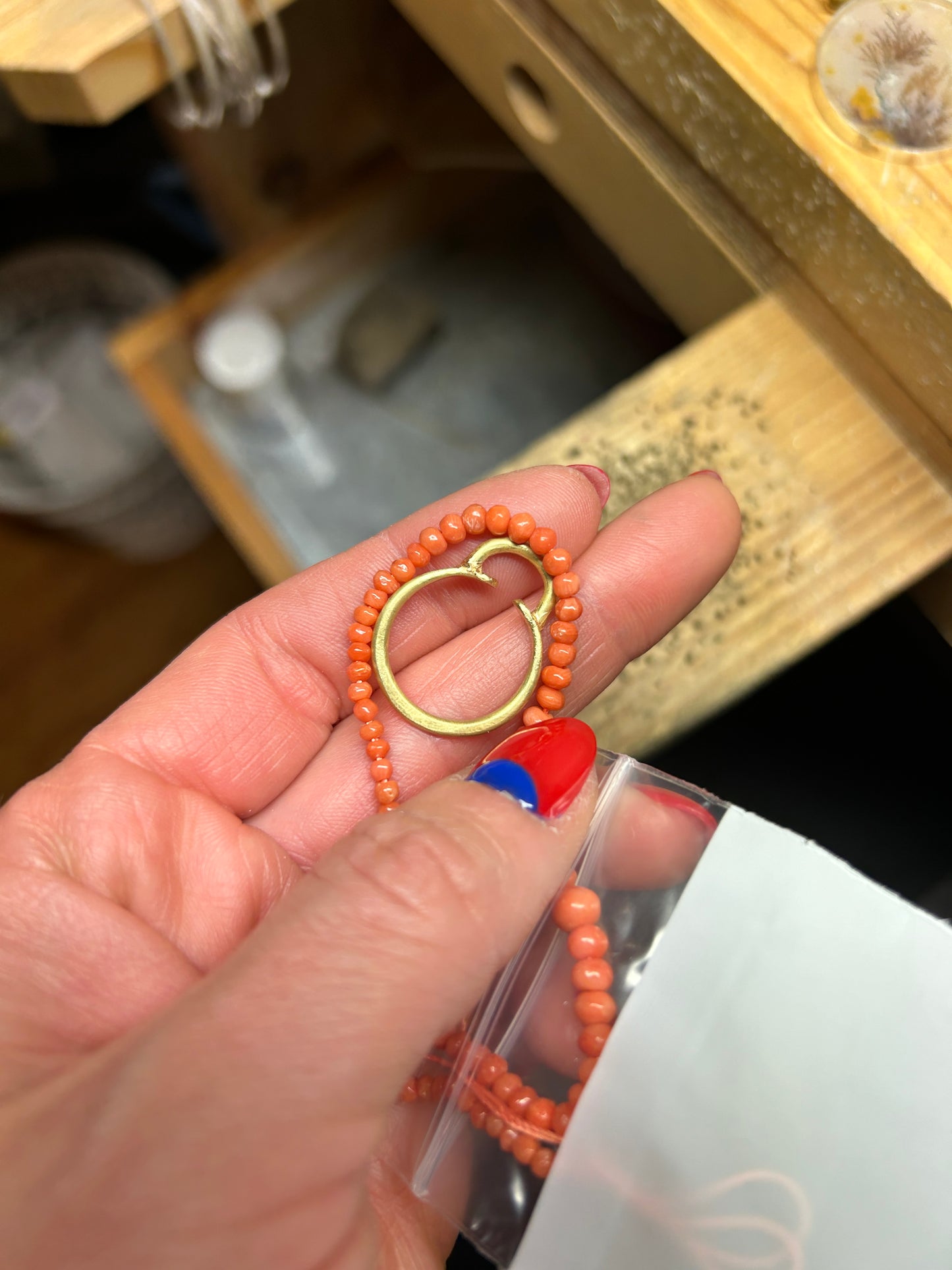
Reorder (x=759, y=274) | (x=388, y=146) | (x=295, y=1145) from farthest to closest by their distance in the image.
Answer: (x=388, y=146), (x=759, y=274), (x=295, y=1145)

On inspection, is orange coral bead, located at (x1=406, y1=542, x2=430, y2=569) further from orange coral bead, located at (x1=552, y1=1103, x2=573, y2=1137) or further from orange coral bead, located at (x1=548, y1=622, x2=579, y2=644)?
orange coral bead, located at (x1=552, y1=1103, x2=573, y2=1137)

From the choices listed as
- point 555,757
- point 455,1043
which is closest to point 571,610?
point 555,757

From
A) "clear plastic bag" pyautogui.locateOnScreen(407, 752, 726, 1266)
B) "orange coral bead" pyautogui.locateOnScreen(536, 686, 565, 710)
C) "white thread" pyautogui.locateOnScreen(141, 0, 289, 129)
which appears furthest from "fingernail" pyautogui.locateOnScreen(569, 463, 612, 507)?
"white thread" pyautogui.locateOnScreen(141, 0, 289, 129)

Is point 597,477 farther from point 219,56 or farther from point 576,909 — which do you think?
point 219,56

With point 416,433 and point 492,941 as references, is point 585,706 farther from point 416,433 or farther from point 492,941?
point 416,433

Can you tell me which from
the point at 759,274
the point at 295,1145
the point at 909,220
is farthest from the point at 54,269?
the point at 295,1145

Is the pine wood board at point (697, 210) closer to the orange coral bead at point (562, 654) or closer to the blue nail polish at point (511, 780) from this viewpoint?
the orange coral bead at point (562, 654)
